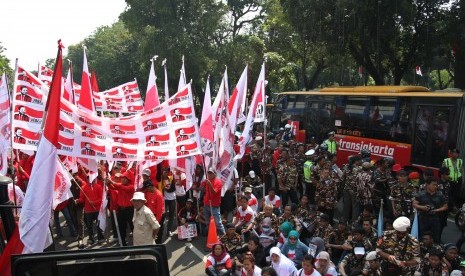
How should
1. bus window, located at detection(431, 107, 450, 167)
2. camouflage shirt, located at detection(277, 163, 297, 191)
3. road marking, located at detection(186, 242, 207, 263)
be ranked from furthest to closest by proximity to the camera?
bus window, located at detection(431, 107, 450, 167) < camouflage shirt, located at detection(277, 163, 297, 191) < road marking, located at detection(186, 242, 207, 263)

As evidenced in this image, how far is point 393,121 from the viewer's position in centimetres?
1362

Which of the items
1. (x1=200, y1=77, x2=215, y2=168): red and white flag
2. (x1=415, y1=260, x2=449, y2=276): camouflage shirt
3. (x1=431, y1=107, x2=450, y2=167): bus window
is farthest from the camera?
(x1=431, y1=107, x2=450, y2=167): bus window

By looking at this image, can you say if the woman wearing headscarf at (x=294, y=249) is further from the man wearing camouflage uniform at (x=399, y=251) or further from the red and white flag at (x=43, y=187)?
the red and white flag at (x=43, y=187)

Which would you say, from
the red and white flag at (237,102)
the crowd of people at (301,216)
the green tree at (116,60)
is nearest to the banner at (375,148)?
the crowd of people at (301,216)

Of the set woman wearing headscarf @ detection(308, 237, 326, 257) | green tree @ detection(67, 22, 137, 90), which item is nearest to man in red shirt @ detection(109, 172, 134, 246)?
woman wearing headscarf @ detection(308, 237, 326, 257)

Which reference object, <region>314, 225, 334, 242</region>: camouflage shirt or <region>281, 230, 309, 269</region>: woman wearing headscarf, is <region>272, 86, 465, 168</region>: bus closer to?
<region>314, 225, 334, 242</region>: camouflage shirt

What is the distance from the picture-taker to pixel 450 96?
1184 centimetres

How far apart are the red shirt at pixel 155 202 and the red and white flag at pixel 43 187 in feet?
11.0

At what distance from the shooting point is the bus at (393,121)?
11.9 metres

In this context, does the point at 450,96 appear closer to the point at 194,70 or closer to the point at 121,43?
the point at 194,70

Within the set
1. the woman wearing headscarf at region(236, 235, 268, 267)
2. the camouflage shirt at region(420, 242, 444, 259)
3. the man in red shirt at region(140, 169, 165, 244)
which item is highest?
the man in red shirt at region(140, 169, 165, 244)

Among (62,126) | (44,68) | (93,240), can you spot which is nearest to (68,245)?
(93,240)

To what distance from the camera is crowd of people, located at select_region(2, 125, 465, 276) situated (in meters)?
6.55

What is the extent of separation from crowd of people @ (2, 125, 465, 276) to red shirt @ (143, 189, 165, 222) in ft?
0.05
